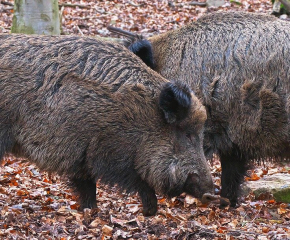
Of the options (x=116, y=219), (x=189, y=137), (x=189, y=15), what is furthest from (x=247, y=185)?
Result: (x=189, y=15)

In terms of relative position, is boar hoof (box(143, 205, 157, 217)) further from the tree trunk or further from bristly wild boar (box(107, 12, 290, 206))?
the tree trunk

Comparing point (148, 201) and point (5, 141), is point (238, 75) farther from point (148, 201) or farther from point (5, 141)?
point (5, 141)

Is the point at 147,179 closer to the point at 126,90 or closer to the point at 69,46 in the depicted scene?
the point at 126,90

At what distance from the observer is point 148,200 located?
6500 mm

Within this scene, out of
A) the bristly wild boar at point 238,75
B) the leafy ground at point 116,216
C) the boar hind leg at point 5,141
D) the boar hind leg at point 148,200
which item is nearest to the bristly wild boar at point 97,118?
the boar hind leg at point 5,141

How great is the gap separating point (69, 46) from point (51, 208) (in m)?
1.95

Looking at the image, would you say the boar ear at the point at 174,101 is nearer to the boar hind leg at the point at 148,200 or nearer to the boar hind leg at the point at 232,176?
the boar hind leg at the point at 148,200

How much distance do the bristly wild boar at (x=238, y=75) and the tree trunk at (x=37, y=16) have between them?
308 centimetres

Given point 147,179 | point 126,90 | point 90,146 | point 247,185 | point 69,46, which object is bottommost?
point 247,185

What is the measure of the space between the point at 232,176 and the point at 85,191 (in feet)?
7.05

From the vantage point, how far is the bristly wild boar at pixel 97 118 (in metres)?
6.03

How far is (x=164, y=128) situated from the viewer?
20.5 ft

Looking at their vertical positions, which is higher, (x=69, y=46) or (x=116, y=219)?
(x=69, y=46)

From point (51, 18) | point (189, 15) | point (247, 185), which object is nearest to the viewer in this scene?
point (247, 185)
